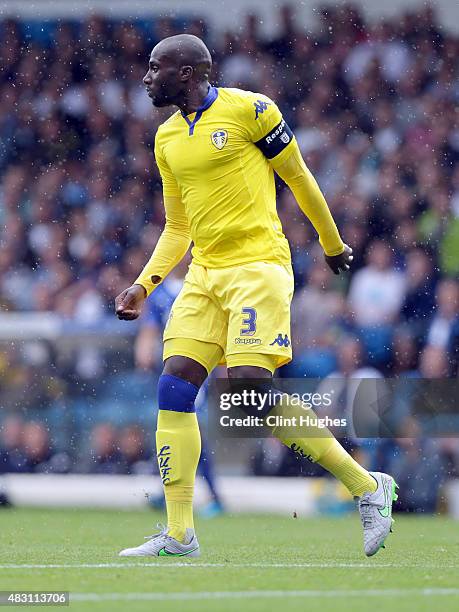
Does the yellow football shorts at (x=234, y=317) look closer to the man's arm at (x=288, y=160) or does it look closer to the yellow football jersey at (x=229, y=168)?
the yellow football jersey at (x=229, y=168)

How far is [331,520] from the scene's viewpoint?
29.0ft

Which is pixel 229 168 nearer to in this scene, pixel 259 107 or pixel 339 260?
pixel 259 107

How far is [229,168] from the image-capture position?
217 inches

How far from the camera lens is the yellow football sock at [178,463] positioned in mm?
5441

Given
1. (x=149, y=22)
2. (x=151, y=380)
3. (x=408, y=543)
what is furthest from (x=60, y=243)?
(x=408, y=543)

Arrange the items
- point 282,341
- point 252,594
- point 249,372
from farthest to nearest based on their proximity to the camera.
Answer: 1. point 282,341
2. point 249,372
3. point 252,594

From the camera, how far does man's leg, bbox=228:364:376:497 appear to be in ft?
17.5

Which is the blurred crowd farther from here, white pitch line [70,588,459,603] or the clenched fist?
white pitch line [70,588,459,603]

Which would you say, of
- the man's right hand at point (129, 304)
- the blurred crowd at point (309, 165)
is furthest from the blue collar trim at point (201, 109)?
the blurred crowd at point (309, 165)

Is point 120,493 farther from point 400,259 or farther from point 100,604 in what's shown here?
point 100,604

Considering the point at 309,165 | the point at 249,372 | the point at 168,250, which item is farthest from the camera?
the point at 309,165

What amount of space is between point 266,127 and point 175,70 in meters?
0.43

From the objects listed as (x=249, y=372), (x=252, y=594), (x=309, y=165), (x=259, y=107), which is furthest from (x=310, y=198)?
(x=309, y=165)

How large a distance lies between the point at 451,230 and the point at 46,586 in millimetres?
6887
